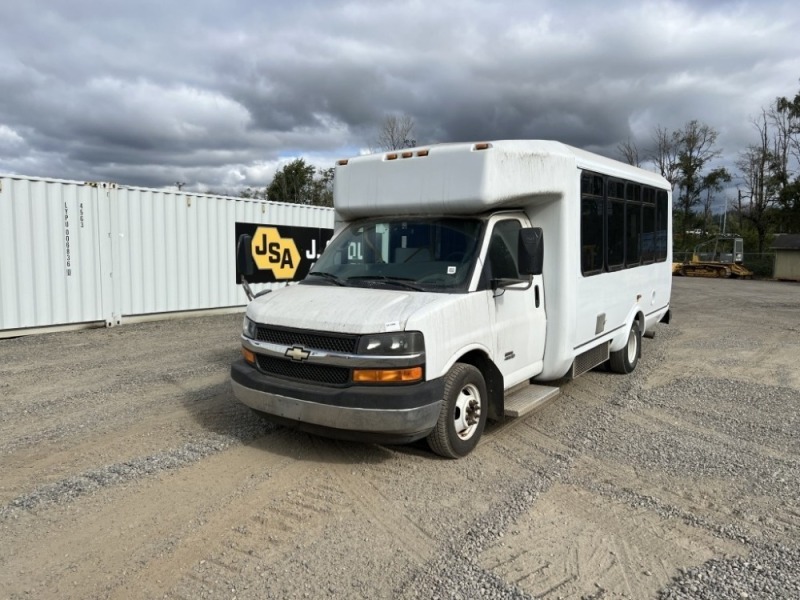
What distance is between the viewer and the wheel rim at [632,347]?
8000mm

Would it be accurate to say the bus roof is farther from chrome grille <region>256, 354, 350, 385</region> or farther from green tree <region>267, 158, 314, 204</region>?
green tree <region>267, 158, 314, 204</region>

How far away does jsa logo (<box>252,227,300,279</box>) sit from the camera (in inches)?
589

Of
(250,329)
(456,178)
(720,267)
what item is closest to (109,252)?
(250,329)

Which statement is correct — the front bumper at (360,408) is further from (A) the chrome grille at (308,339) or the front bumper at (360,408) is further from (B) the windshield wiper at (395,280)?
(B) the windshield wiper at (395,280)

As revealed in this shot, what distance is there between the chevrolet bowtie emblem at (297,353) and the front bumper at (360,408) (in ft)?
0.68

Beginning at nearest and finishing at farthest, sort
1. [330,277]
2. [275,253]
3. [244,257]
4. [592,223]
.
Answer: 1. [330,277]
2. [244,257]
3. [592,223]
4. [275,253]

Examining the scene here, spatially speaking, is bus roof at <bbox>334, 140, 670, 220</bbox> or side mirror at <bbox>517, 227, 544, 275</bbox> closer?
side mirror at <bbox>517, 227, 544, 275</bbox>

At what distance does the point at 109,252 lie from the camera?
11727 mm

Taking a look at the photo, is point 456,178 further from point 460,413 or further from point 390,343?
point 460,413

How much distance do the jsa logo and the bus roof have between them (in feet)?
31.5

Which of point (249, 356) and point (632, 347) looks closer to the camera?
point (249, 356)

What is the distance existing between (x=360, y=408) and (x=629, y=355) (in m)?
5.17

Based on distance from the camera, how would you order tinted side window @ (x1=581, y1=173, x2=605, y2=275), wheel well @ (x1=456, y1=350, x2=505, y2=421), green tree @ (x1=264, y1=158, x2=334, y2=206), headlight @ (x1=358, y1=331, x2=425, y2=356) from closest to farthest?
headlight @ (x1=358, y1=331, x2=425, y2=356) < wheel well @ (x1=456, y1=350, x2=505, y2=421) < tinted side window @ (x1=581, y1=173, x2=605, y2=275) < green tree @ (x1=264, y1=158, x2=334, y2=206)

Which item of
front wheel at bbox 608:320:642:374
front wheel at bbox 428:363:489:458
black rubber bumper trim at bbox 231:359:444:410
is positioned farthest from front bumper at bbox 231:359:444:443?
front wheel at bbox 608:320:642:374
